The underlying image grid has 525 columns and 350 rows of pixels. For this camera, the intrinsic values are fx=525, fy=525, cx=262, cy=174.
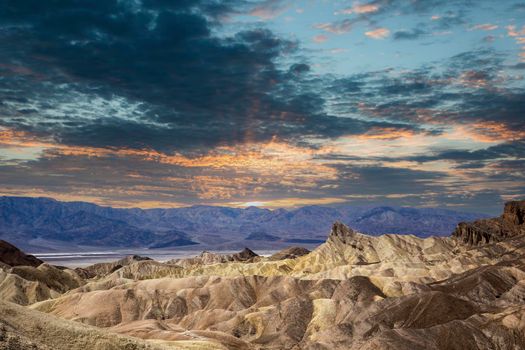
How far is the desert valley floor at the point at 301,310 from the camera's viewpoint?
5953cm

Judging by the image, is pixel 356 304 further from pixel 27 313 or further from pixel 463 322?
pixel 27 313

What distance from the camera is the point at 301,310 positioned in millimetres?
124000

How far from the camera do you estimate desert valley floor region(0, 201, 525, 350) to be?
195 ft

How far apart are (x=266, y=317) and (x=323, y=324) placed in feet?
46.2

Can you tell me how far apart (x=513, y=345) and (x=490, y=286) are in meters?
42.6

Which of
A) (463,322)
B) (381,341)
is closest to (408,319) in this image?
(463,322)

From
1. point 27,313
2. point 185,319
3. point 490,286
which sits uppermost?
point 27,313

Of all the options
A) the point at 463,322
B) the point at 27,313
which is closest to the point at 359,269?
the point at 463,322

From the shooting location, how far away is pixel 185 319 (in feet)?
452

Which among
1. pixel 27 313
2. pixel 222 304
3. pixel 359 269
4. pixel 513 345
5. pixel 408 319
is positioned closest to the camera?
pixel 27 313

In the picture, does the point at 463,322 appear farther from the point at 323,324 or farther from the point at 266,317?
the point at 266,317

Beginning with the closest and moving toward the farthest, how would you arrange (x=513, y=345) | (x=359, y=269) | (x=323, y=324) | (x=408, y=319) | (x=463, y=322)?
(x=513, y=345), (x=463, y=322), (x=408, y=319), (x=323, y=324), (x=359, y=269)

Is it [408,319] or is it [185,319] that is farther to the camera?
[185,319]

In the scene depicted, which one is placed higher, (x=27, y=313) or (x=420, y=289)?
(x=27, y=313)
